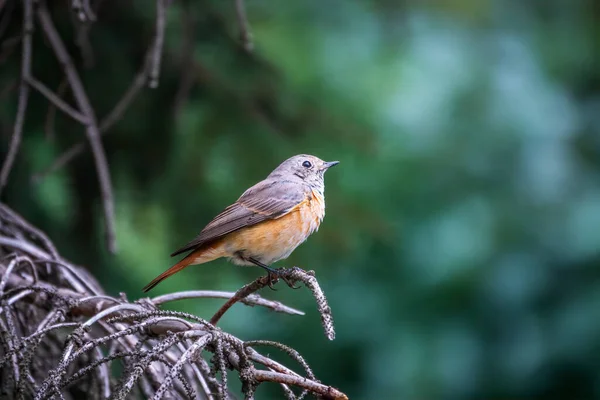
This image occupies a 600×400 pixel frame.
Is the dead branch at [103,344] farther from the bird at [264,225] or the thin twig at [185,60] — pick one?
the thin twig at [185,60]

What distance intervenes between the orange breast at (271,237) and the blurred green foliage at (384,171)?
0.71 metres

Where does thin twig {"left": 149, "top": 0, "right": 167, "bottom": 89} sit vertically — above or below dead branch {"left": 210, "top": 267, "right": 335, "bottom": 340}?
above

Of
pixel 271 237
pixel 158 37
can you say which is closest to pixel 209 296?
pixel 158 37

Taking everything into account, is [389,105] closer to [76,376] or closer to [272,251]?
[272,251]

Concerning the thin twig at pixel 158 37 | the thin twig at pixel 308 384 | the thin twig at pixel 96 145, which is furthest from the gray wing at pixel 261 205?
the thin twig at pixel 308 384

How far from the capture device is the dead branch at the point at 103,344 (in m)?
1.81

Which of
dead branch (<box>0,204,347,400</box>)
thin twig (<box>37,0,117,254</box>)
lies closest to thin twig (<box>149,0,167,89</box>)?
thin twig (<box>37,0,117,254</box>)

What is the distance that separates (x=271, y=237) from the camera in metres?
3.74

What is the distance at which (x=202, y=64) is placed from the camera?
14.1ft

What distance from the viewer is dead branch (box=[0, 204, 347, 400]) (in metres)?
1.81

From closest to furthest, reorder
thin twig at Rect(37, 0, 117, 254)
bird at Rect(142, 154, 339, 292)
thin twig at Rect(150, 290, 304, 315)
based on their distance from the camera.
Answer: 1. thin twig at Rect(150, 290, 304, 315)
2. thin twig at Rect(37, 0, 117, 254)
3. bird at Rect(142, 154, 339, 292)

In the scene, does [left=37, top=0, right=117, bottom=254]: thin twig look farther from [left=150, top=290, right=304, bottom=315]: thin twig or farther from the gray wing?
the gray wing

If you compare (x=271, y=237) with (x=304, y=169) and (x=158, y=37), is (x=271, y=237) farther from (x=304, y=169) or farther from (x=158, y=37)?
(x=158, y=37)

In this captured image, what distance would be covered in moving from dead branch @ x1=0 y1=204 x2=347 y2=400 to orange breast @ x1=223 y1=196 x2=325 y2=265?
101 cm
